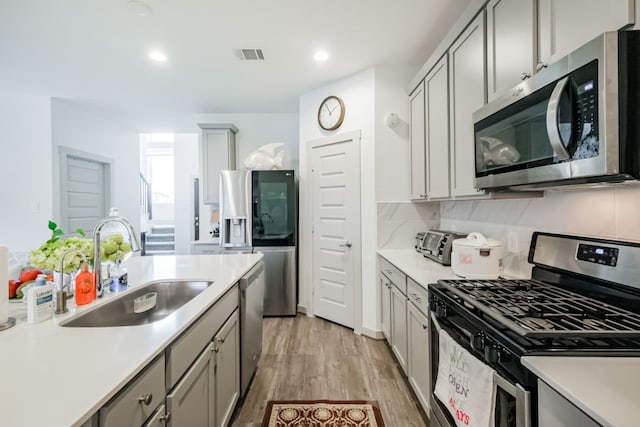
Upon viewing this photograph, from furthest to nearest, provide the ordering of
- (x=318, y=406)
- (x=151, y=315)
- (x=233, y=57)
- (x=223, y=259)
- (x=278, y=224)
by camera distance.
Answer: (x=278, y=224) < (x=233, y=57) < (x=223, y=259) < (x=318, y=406) < (x=151, y=315)

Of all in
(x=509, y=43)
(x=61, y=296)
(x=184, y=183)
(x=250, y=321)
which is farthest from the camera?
(x=184, y=183)

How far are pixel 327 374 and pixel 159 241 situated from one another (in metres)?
6.69

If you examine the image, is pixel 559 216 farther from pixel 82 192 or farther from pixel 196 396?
pixel 82 192

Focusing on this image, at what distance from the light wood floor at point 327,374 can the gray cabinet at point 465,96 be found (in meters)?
1.51

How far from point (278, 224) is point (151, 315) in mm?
2160

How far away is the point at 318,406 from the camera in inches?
79.2

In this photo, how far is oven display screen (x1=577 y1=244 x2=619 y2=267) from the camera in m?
1.19

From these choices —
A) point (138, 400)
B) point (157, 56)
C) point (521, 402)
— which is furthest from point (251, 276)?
point (157, 56)

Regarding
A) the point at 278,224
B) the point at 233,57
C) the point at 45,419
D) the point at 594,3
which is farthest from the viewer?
the point at 278,224

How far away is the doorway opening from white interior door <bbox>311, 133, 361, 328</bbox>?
5501mm

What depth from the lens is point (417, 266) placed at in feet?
7.27

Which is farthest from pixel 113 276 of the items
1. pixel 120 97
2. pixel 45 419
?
pixel 120 97

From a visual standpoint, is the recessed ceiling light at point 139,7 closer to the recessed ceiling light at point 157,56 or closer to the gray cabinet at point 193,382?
the recessed ceiling light at point 157,56

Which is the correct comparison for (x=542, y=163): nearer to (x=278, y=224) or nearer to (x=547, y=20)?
(x=547, y=20)
